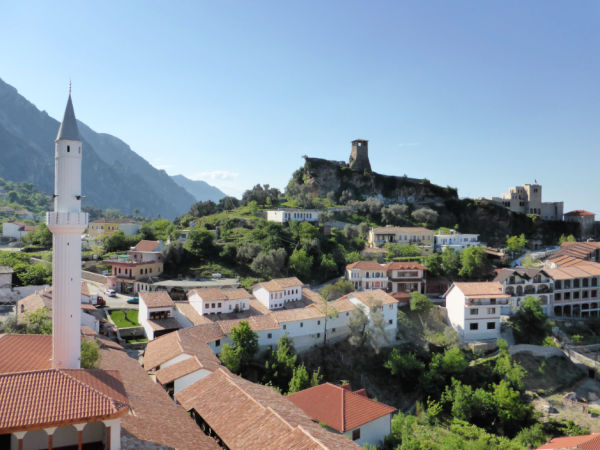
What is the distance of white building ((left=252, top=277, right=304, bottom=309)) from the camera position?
4012cm

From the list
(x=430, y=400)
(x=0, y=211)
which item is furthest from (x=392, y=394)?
(x=0, y=211)

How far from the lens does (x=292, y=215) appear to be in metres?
66.8

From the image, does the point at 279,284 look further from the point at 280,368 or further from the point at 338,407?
the point at 338,407

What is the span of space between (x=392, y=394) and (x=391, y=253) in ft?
78.5

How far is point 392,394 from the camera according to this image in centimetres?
3406

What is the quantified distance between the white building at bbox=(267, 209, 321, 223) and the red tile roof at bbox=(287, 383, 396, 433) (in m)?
44.1

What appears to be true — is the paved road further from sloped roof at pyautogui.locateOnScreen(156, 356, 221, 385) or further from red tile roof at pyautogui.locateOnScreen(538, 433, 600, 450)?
red tile roof at pyautogui.locateOnScreen(538, 433, 600, 450)

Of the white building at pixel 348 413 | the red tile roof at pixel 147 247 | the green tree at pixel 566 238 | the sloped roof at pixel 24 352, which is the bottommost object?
the white building at pixel 348 413

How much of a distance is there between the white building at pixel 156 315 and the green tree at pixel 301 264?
19.1 m

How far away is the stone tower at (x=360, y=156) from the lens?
92.9 metres

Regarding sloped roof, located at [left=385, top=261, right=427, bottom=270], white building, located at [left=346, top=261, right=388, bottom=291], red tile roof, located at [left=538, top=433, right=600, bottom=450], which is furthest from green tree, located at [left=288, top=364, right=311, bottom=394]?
sloped roof, located at [left=385, top=261, right=427, bottom=270]

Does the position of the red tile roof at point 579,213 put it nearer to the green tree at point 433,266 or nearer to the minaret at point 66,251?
the green tree at point 433,266

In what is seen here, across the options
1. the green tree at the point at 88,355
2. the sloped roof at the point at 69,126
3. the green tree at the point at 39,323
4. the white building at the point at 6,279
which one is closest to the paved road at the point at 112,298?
the white building at the point at 6,279

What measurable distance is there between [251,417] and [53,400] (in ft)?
24.1
